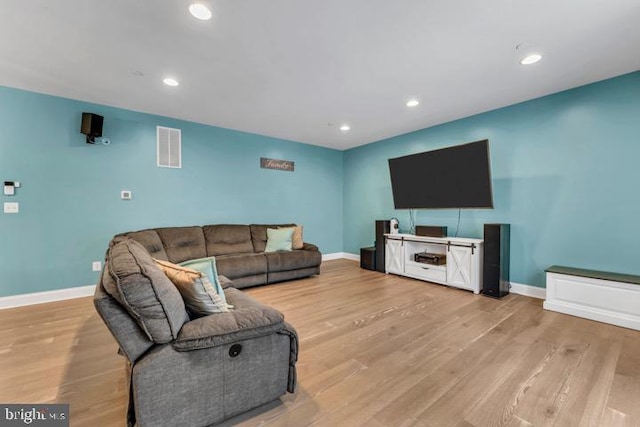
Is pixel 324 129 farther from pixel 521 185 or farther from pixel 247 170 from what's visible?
pixel 521 185

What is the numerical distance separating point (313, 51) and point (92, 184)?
133 inches

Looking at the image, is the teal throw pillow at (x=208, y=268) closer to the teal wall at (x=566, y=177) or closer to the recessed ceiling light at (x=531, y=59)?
the recessed ceiling light at (x=531, y=59)

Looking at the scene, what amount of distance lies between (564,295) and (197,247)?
183 inches

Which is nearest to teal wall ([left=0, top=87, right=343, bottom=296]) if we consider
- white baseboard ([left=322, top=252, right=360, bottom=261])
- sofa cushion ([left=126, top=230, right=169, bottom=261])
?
sofa cushion ([left=126, top=230, right=169, bottom=261])

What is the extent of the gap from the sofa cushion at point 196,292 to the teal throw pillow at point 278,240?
287 centimetres

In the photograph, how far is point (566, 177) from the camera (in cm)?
321

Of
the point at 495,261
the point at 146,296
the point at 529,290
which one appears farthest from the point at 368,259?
the point at 146,296

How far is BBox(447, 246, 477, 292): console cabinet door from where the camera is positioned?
12.0 feet

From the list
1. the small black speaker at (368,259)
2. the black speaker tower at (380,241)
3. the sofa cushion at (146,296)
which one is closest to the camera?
the sofa cushion at (146,296)

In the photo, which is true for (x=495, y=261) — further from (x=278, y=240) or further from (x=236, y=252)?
(x=236, y=252)

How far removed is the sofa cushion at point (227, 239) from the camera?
412 cm

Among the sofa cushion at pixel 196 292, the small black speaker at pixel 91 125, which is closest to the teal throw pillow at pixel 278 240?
the small black speaker at pixel 91 125

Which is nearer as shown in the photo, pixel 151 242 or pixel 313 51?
pixel 313 51

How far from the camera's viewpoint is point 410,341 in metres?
2.28
